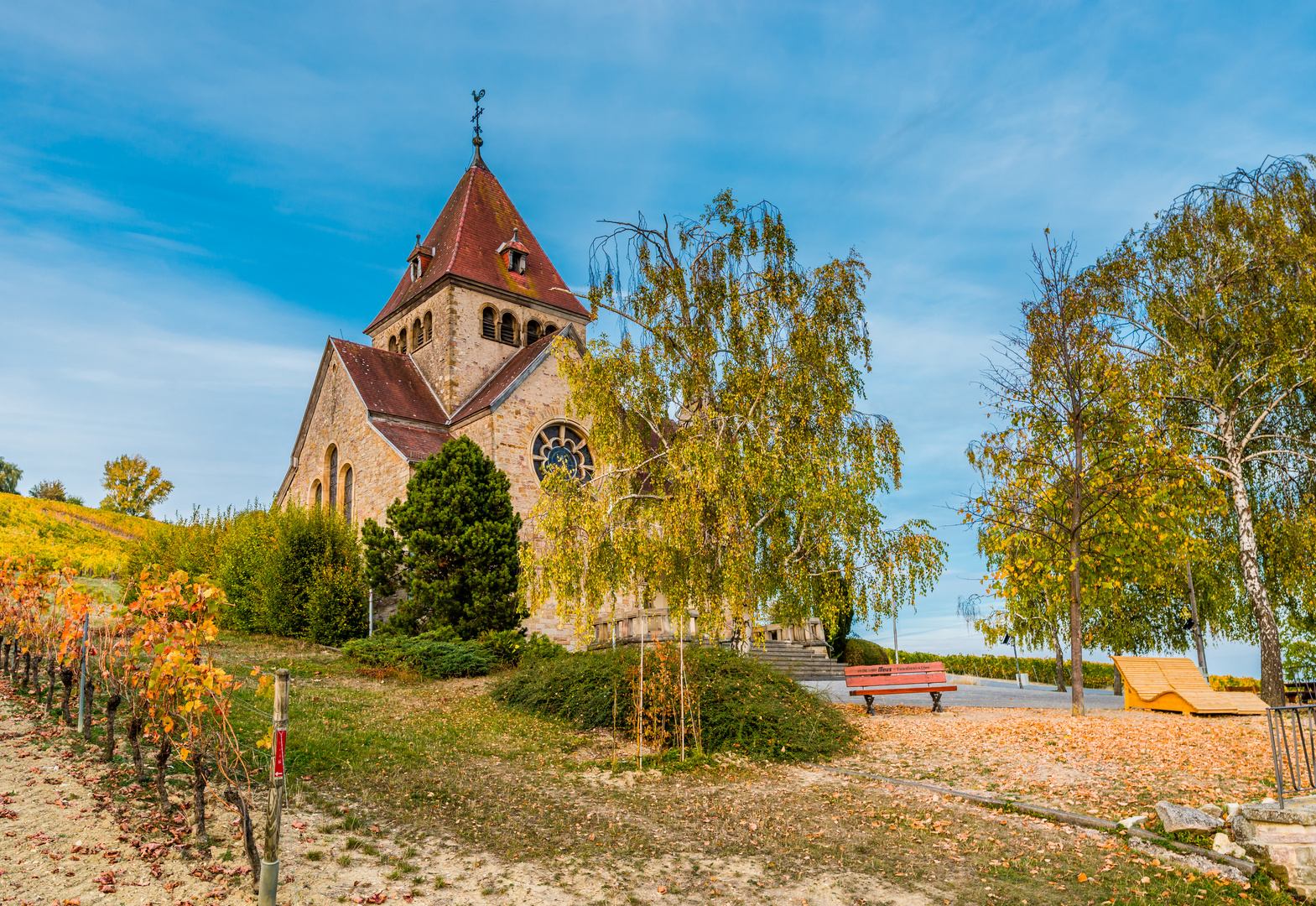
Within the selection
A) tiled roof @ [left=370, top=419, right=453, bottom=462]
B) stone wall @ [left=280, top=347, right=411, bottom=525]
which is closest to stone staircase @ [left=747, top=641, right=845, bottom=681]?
tiled roof @ [left=370, top=419, right=453, bottom=462]

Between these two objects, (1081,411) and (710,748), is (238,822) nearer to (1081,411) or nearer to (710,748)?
(710,748)

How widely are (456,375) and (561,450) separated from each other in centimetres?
489

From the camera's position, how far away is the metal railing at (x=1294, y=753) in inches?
246

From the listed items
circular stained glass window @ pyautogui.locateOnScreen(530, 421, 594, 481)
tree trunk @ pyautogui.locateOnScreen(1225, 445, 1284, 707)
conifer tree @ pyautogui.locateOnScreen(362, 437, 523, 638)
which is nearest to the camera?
tree trunk @ pyautogui.locateOnScreen(1225, 445, 1284, 707)

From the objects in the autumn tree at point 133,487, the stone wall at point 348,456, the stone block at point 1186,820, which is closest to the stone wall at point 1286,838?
the stone block at point 1186,820

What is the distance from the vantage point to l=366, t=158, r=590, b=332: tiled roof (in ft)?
94.0

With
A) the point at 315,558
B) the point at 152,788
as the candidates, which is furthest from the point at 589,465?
the point at 152,788

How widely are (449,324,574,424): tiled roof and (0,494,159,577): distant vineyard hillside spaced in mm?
11401

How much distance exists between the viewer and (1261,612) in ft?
46.4

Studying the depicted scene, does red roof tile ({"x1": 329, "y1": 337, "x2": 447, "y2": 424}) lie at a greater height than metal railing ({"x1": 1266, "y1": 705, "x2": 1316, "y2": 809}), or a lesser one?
greater

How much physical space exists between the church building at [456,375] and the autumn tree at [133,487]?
26798 mm

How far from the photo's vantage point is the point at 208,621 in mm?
5898

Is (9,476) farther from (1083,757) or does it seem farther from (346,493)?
(1083,757)

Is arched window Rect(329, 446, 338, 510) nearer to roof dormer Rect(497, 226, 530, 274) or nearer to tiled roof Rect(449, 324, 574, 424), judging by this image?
tiled roof Rect(449, 324, 574, 424)
